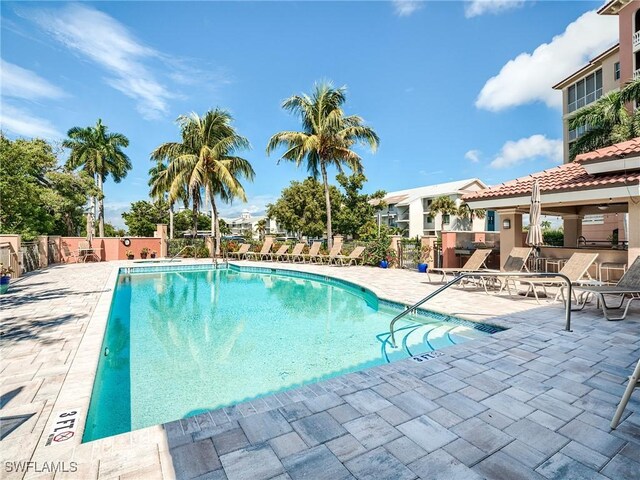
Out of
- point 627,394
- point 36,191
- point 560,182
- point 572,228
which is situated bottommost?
point 627,394

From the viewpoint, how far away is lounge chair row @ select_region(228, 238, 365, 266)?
55.9 ft

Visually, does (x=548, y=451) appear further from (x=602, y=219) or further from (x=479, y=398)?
(x=602, y=219)

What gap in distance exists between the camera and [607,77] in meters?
23.0

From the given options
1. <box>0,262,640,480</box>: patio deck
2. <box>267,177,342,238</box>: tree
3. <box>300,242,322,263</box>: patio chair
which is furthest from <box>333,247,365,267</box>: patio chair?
Answer: <box>267,177,342,238</box>: tree

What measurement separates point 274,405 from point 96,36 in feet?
43.9

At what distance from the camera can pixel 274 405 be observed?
2961mm

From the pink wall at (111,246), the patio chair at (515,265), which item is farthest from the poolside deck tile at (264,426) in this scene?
the pink wall at (111,246)

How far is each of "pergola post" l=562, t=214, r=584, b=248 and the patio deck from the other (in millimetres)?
11205

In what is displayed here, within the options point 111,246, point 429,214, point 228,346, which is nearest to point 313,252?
point 228,346

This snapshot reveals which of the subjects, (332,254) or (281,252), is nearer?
(332,254)

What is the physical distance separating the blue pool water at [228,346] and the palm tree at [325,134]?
397 inches

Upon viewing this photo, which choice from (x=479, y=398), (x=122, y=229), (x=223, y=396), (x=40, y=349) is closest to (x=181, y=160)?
(x=40, y=349)

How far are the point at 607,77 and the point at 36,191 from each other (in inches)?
1439

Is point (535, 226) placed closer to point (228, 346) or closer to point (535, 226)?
point (535, 226)
